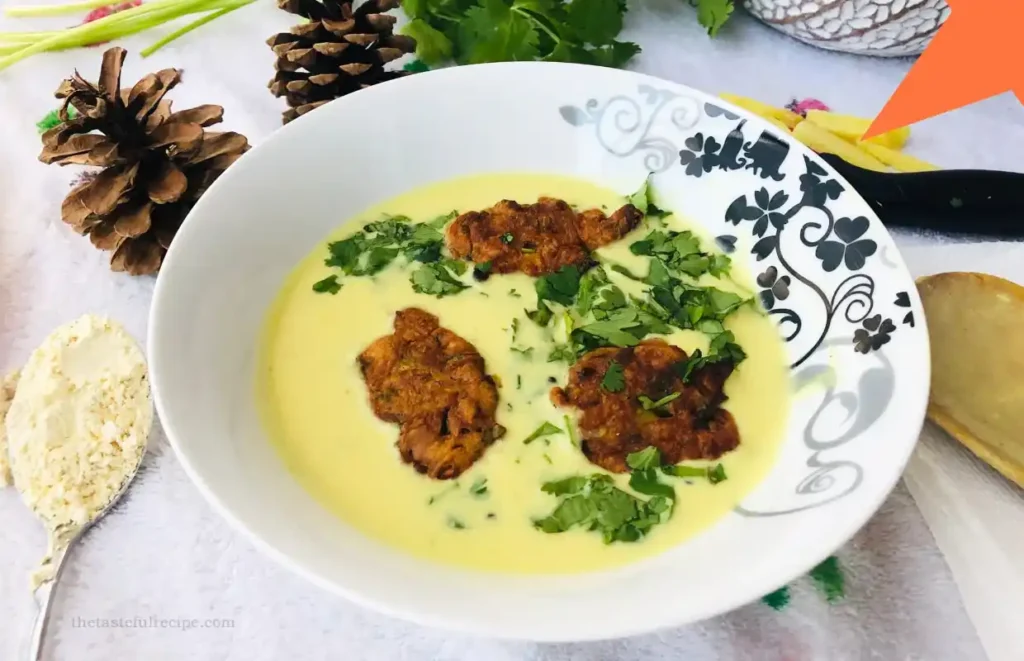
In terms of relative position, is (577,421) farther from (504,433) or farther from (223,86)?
(223,86)

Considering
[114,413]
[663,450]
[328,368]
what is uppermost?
[663,450]

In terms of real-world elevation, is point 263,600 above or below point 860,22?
below

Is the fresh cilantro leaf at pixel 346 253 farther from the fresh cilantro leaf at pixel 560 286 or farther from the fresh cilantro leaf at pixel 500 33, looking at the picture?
the fresh cilantro leaf at pixel 500 33

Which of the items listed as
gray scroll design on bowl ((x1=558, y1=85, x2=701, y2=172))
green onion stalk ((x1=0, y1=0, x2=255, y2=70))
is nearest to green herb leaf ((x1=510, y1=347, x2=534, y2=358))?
gray scroll design on bowl ((x1=558, y1=85, x2=701, y2=172))

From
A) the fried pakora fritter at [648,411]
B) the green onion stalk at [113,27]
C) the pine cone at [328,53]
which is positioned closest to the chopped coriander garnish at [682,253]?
the fried pakora fritter at [648,411]

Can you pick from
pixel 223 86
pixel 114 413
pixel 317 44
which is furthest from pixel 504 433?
pixel 223 86

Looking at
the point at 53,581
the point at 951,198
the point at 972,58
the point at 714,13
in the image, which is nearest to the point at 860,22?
the point at 714,13

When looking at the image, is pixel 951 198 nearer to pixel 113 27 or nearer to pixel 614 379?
pixel 614 379
